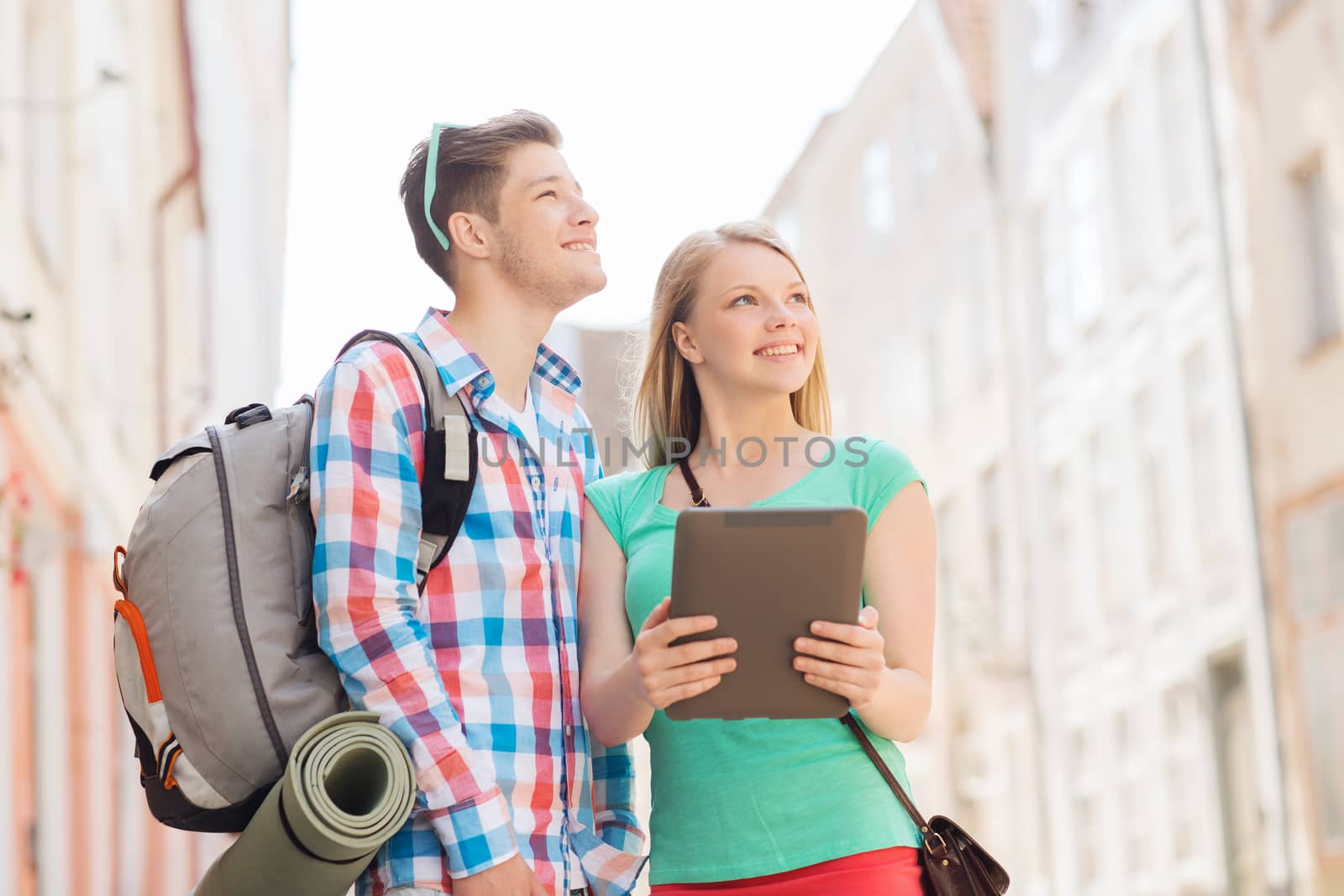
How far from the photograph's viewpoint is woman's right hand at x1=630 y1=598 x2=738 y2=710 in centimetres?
263

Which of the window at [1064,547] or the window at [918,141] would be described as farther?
the window at [918,141]

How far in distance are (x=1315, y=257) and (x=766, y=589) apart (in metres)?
13.6

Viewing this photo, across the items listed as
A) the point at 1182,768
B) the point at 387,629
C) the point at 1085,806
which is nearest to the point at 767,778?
the point at 387,629

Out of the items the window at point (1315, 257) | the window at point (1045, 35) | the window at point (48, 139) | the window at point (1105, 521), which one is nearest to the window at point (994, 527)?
the window at point (1105, 521)

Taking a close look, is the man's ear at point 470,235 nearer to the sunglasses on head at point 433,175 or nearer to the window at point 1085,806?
the sunglasses on head at point 433,175

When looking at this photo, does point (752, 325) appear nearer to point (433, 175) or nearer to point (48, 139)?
point (433, 175)

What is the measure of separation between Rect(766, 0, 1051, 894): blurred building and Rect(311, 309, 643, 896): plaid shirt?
19.5m

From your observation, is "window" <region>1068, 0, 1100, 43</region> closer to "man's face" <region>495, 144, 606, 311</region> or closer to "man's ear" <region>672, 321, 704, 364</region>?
"man's ear" <region>672, 321, 704, 364</region>

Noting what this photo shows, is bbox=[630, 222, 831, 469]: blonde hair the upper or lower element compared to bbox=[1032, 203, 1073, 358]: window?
lower

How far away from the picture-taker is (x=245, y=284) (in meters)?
19.7

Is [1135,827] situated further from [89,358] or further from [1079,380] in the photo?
[89,358]

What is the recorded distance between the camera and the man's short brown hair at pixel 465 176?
3.19 metres

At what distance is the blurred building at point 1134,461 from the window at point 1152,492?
3 centimetres

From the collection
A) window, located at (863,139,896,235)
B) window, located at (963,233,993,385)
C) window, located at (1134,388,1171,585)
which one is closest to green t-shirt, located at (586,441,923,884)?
window, located at (1134,388,1171,585)
